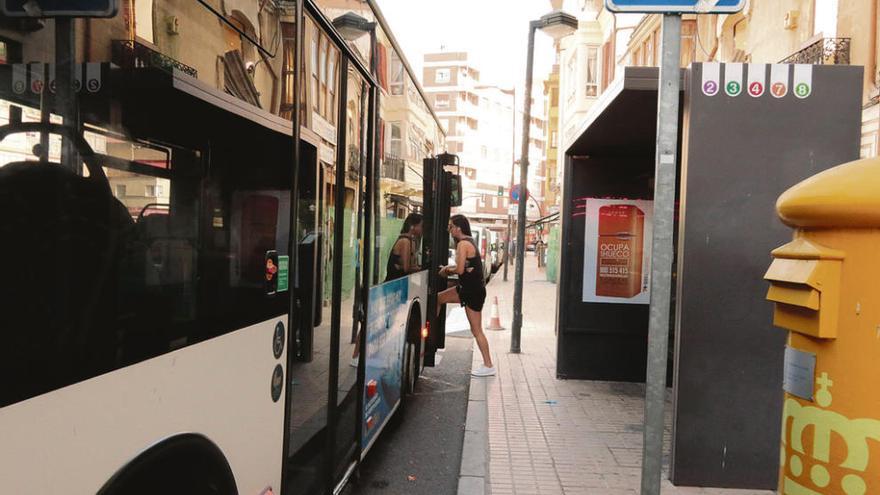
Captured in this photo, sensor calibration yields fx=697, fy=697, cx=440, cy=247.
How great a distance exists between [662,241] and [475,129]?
9679 centimetres

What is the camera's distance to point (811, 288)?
8.41ft

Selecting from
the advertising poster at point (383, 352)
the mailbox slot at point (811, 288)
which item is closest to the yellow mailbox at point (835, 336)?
the mailbox slot at point (811, 288)

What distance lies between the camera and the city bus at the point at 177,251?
5.11 feet

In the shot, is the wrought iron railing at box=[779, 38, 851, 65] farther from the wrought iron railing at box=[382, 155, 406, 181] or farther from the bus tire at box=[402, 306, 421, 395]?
the wrought iron railing at box=[382, 155, 406, 181]

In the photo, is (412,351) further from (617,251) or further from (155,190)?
(155,190)

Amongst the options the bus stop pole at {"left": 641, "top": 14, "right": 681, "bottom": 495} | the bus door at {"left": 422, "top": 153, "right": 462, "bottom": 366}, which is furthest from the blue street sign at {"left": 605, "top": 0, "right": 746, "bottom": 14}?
the bus door at {"left": 422, "top": 153, "right": 462, "bottom": 366}

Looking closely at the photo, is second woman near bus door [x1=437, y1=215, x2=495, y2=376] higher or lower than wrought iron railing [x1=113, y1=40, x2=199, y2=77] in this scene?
lower

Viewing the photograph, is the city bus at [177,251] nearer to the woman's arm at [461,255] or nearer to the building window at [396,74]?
the building window at [396,74]

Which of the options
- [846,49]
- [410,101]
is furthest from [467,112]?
[410,101]

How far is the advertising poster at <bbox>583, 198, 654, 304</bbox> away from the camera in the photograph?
784 centimetres

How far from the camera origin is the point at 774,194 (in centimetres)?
461

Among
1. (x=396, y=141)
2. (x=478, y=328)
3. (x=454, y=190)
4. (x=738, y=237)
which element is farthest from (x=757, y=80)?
(x=478, y=328)

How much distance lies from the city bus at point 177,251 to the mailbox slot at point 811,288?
6.81 feet

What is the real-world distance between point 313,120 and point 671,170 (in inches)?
66.9
